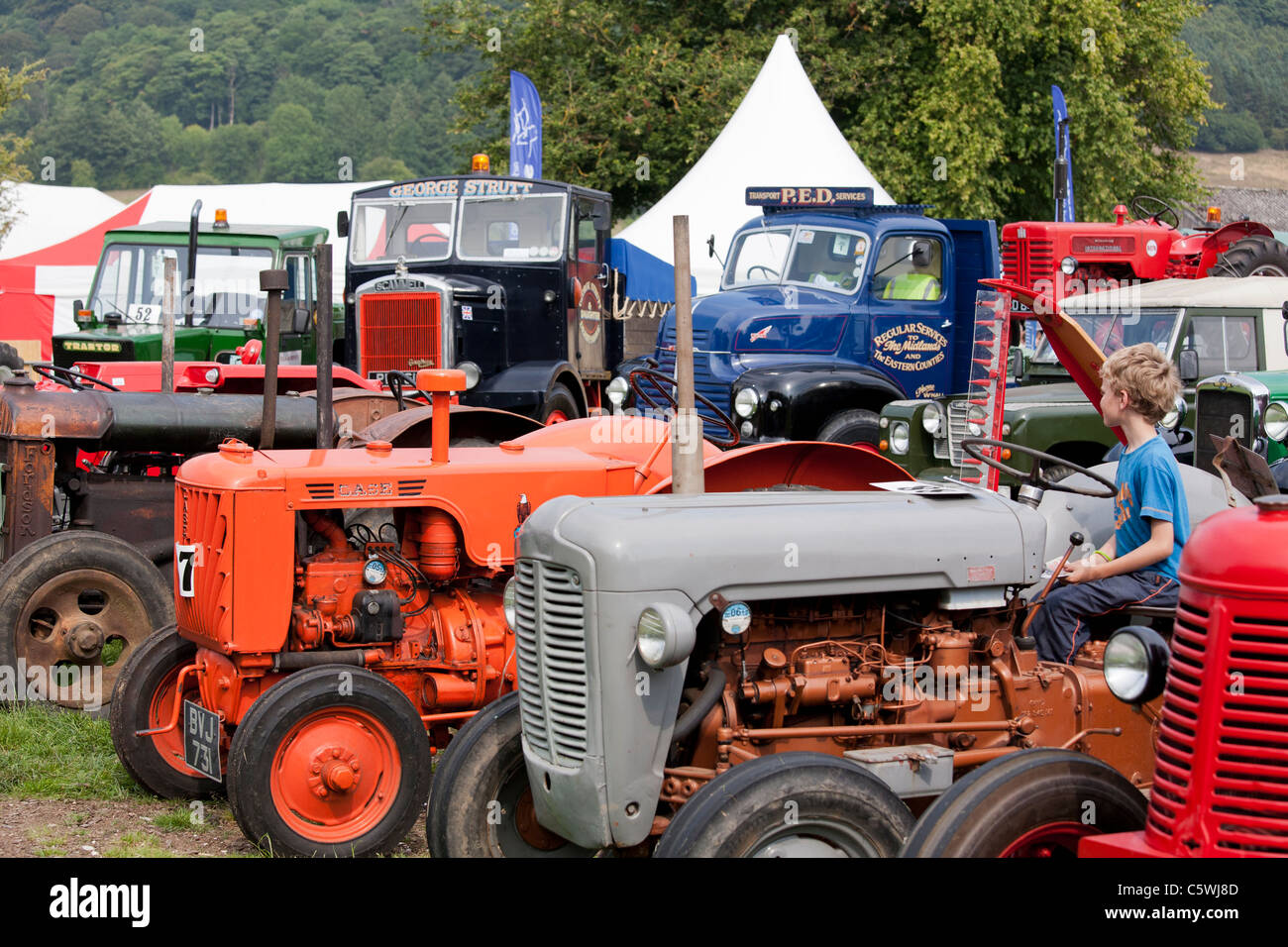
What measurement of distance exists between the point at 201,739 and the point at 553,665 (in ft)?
5.89

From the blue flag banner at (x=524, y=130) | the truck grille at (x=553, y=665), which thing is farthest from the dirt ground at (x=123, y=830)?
the blue flag banner at (x=524, y=130)

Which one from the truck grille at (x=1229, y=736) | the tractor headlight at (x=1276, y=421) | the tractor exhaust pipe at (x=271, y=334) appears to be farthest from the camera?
the tractor headlight at (x=1276, y=421)

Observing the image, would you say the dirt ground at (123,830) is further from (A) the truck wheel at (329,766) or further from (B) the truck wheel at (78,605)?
(B) the truck wheel at (78,605)

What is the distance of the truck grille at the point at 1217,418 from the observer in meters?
7.29

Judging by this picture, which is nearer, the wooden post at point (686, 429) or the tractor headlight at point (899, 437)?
the wooden post at point (686, 429)

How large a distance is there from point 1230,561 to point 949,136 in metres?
21.3

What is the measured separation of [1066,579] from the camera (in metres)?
3.96

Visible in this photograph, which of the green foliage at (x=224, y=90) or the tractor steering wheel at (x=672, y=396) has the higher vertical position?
the green foliage at (x=224, y=90)

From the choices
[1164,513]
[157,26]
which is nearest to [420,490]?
[1164,513]

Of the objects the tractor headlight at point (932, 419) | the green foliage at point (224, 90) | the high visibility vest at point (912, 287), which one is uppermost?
the green foliage at point (224, 90)

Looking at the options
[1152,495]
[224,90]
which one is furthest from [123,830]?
[224,90]

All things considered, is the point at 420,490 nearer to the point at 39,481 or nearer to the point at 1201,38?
the point at 39,481

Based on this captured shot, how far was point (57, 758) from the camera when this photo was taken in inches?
220

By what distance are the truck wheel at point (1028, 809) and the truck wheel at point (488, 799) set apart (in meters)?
1.27
